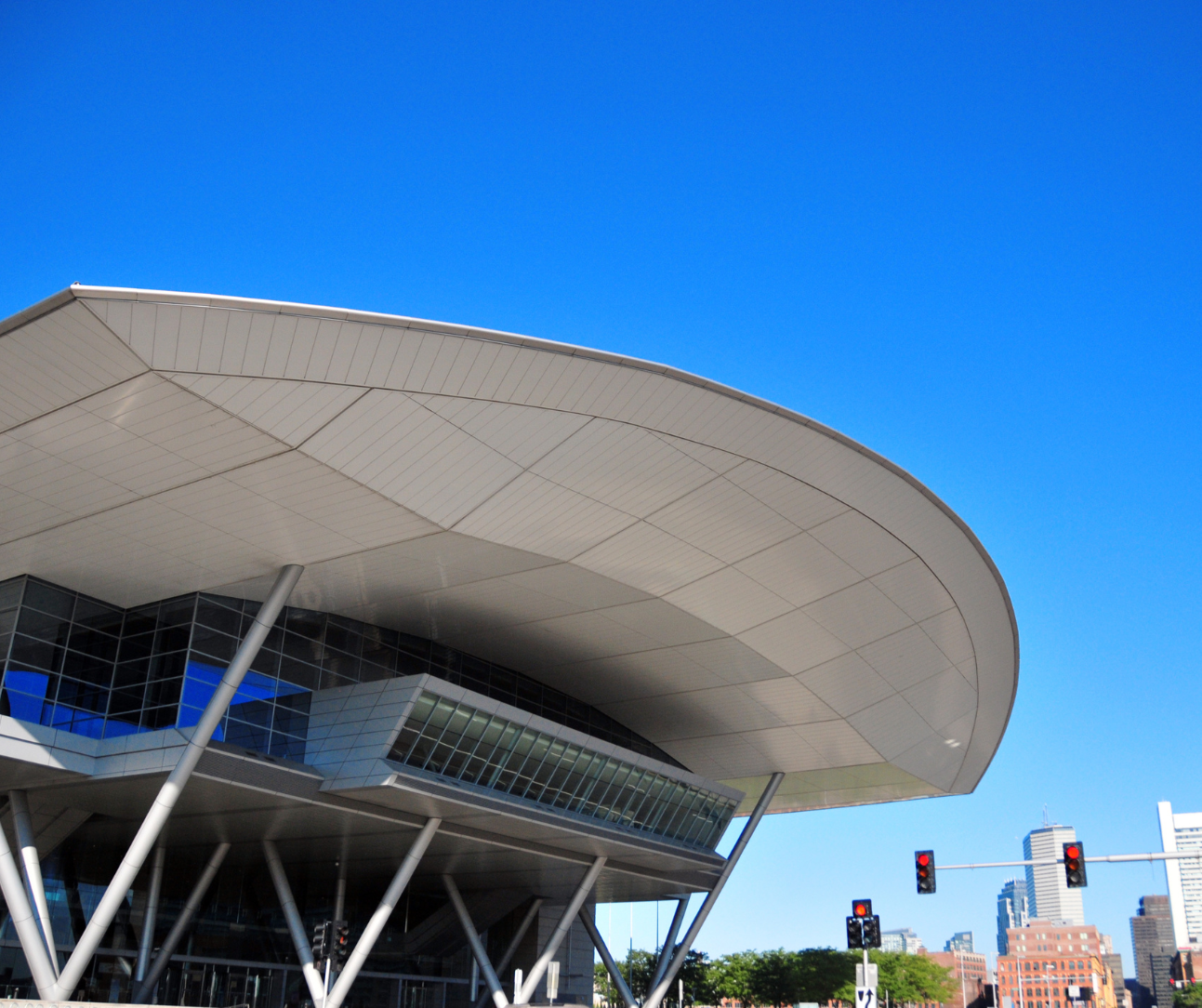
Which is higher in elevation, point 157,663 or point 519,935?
point 157,663

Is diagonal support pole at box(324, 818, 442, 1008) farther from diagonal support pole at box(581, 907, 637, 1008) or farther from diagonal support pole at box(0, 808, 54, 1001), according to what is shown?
diagonal support pole at box(581, 907, 637, 1008)

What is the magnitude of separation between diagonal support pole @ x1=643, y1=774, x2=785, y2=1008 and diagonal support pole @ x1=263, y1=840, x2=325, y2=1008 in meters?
14.7

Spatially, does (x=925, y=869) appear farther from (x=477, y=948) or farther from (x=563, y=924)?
(x=477, y=948)

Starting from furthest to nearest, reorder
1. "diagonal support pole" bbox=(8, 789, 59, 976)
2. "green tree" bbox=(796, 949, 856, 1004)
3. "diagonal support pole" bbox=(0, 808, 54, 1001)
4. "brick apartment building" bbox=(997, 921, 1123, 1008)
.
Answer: "brick apartment building" bbox=(997, 921, 1123, 1008), "green tree" bbox=(796, 949, 856, 1004), "diagonal support pole" bbox=(8, 789, 59, 976), "diagonal support pole" bbox=(0, 808, 54, 1001)

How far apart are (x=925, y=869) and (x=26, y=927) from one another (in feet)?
65.4

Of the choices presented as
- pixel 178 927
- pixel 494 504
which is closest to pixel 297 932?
pixel 178 927

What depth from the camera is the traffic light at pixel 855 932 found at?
22234mm

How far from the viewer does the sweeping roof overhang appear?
17.8 m

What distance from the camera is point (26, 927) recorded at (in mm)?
22125

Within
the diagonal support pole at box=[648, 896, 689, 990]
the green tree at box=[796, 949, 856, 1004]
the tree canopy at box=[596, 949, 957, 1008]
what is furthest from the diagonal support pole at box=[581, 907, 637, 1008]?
the green tree at box=[796, 949, 856, 1004]

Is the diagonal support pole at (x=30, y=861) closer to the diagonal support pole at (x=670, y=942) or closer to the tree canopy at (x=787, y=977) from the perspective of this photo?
the diagonal support pole at (x=670, y=942)

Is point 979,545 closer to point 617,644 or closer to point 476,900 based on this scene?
point 617,644

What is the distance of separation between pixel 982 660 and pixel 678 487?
53.0 ft

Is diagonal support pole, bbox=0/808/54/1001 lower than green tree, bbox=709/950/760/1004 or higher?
higher
